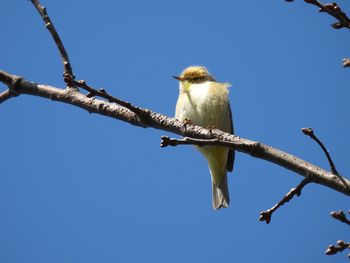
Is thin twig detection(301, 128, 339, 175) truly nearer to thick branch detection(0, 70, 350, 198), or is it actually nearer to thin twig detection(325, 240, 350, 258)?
thick branch detection(0, 70, 350, 198)

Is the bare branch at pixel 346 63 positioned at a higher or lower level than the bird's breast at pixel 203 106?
lower

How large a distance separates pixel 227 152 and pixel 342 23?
4.06m

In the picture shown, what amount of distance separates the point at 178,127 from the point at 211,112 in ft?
8.36

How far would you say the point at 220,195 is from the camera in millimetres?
6242

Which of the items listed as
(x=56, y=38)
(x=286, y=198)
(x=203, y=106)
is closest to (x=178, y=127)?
(x=286, y=198)

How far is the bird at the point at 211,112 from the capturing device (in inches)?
229

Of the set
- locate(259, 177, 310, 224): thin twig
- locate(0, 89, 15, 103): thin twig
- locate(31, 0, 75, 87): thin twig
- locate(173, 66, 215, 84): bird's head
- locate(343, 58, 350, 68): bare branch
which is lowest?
locate(259, 177, 310, 224): thin twig

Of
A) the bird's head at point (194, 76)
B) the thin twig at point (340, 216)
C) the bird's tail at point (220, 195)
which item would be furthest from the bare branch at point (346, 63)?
the bird's head at point (194, 76)

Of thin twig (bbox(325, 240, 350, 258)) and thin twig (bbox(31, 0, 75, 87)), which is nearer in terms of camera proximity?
thin twig (bbox(325, 240, 350, 258))

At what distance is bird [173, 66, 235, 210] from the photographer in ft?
19.1

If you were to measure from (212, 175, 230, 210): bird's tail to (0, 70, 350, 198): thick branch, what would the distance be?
117 inches

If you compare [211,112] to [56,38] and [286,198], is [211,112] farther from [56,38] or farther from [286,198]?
[286,198]

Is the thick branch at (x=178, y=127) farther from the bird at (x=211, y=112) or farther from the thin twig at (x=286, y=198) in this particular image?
the bird at (x=211, y=112)

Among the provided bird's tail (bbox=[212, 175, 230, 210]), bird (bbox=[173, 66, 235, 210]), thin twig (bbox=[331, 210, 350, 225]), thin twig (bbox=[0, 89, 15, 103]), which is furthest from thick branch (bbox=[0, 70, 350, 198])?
bird's tail (bbox=[212, 175, 230, 210])
